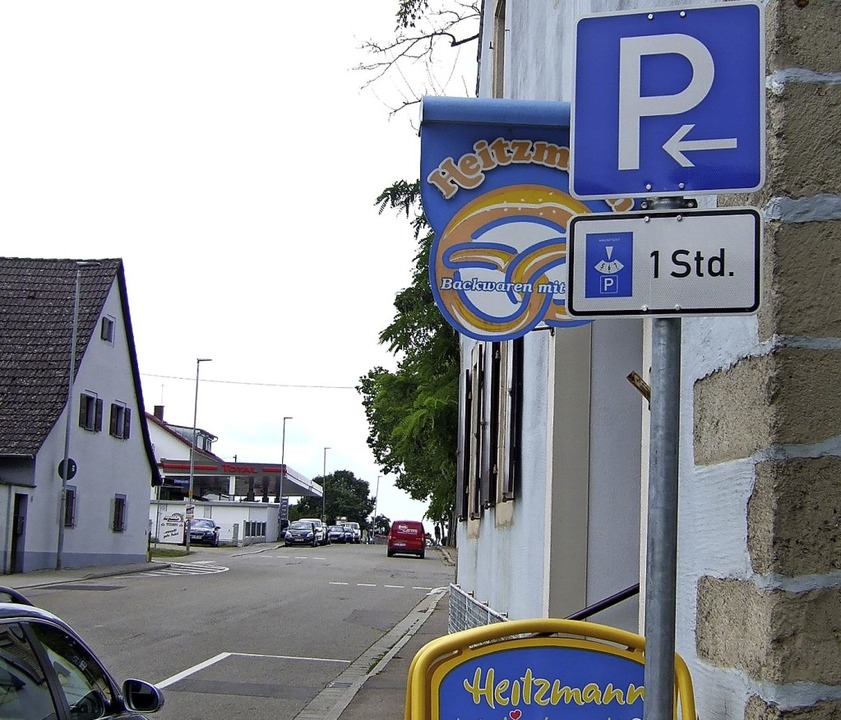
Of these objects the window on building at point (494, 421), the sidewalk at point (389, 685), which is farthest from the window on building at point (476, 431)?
the sidewalk at point (389, 685)

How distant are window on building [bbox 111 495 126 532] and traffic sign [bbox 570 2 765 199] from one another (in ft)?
122

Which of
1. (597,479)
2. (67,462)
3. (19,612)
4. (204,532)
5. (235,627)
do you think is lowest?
(204,532)

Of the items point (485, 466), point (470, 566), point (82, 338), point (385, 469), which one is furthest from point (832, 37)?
point (385, 469)

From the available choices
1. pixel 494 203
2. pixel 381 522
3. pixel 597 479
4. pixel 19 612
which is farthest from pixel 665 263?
pixel 381 522

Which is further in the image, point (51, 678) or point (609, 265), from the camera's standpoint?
point (51, 678)

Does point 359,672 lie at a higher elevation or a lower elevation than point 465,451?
lower

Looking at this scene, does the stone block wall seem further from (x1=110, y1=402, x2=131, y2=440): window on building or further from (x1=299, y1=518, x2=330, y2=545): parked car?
(x1=299, y1=518, x2=330, y2=545): parked car

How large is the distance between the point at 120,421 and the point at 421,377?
21.0 metres

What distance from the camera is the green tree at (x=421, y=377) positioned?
18.4 m

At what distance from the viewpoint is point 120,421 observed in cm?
3872

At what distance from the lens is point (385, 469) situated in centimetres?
5644

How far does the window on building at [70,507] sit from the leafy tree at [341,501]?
71.5 meters

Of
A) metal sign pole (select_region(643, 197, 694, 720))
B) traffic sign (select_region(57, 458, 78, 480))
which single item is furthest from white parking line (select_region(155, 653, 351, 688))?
traffic sign (select_region(57, 458, 78, 480))

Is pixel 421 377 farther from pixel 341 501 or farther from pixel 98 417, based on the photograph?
pixel 341 501
